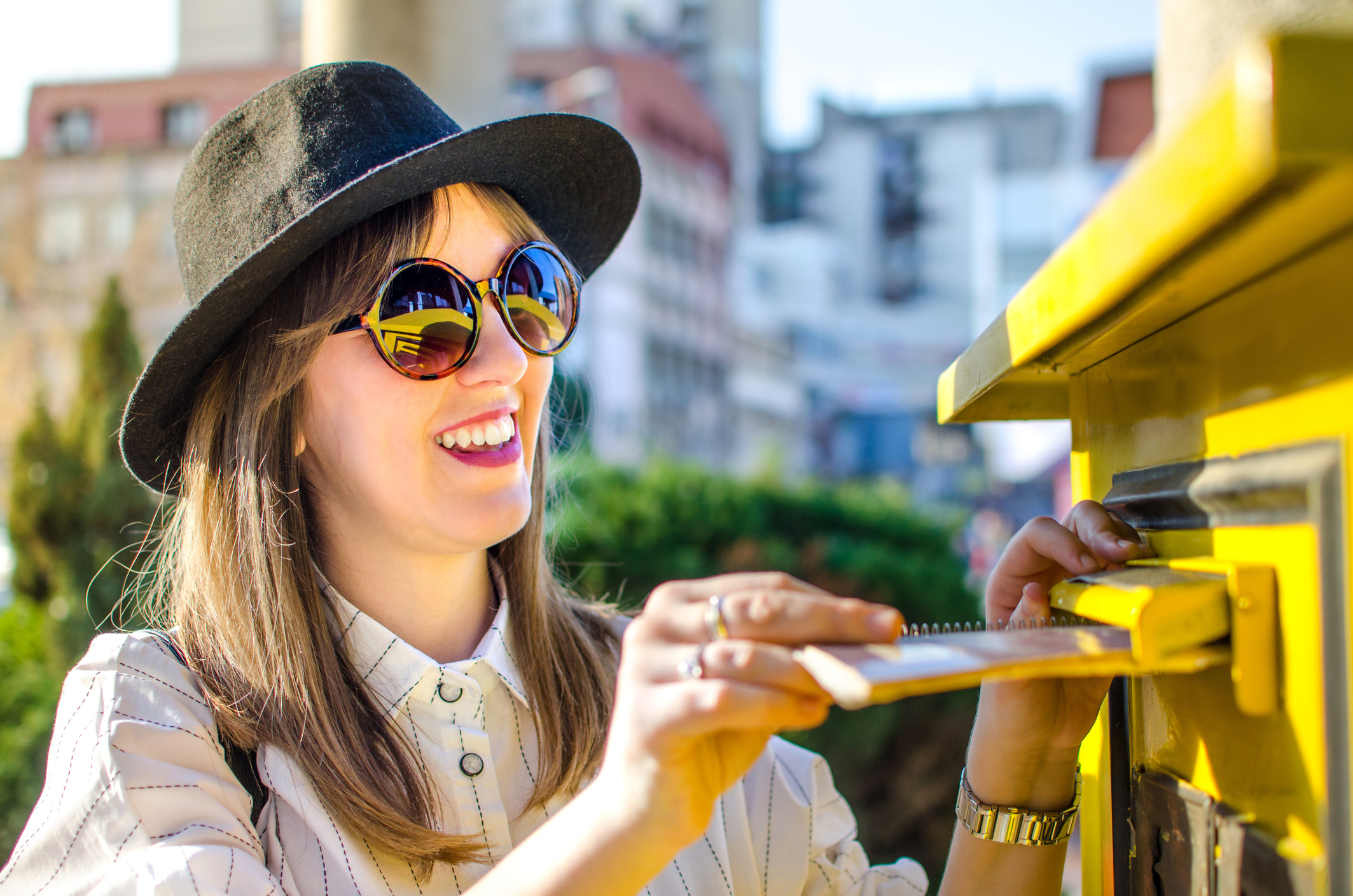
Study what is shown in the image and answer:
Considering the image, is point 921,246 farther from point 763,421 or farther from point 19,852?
point 19,852

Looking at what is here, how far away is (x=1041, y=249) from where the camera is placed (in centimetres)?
3397

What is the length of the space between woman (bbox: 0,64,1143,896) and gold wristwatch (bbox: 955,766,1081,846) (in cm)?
1

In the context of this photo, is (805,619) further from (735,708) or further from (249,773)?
(249,773)

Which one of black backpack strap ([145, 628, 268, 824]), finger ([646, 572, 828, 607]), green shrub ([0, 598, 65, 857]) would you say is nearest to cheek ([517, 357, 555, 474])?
black backpack strap ([145, 628, 268, 824])

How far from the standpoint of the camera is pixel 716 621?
881 mm

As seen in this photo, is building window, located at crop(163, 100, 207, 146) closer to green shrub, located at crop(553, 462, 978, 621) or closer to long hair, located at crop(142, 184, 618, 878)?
green shrub, located at crop(553, 462, 978, 621)

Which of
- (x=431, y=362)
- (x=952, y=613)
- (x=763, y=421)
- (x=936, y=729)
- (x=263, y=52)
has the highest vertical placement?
(x=263, y=52)

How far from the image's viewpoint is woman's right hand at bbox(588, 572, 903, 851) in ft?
2.77

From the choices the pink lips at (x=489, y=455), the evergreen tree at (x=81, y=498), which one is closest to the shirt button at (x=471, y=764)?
the pink lips at (x=489, y=455)

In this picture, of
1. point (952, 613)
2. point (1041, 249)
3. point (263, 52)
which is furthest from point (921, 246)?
point (952, 613)

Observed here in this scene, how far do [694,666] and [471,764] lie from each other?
0.73 m

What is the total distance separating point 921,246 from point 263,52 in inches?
1046

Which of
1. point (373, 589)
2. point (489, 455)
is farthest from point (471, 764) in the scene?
point (489, 455)

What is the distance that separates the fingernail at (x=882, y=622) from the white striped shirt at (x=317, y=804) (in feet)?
2.50
